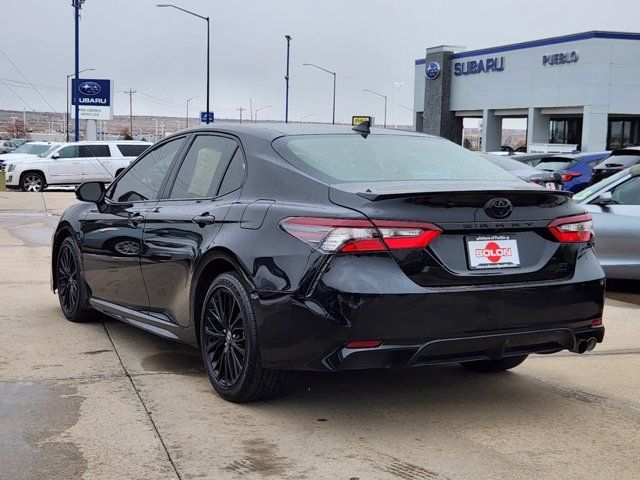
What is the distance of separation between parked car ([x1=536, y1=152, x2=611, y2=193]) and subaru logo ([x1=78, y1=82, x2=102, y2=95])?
3859 cm

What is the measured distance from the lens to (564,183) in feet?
58.6

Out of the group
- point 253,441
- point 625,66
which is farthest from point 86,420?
point 625,66

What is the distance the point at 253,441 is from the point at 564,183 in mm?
14776

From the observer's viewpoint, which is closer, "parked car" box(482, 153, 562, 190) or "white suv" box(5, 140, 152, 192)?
"parked car" box(482, 153, 562, 190)

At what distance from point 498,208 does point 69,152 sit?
2728 centimetres

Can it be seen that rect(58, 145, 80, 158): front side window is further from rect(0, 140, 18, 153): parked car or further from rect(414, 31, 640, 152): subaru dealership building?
rect(0, 140, 18, 153): parked car

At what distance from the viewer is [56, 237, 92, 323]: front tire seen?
22.7 feet

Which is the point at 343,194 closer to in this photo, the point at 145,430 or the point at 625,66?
the point at 145,430

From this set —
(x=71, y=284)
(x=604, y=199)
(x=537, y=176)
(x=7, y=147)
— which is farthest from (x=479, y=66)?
(x=71, y=284)

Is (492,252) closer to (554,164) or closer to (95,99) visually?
(554,164)

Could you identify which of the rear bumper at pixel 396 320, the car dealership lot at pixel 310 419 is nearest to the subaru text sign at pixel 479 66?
the car dealership lot at pixel 310 419

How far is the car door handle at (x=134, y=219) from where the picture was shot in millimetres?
5973

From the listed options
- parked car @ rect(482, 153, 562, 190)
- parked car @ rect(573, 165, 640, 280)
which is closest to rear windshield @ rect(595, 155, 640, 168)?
parked car @ rect(482, 153, 562, 190)

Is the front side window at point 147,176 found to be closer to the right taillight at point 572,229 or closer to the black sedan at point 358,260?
the black sedan at point 358,260
